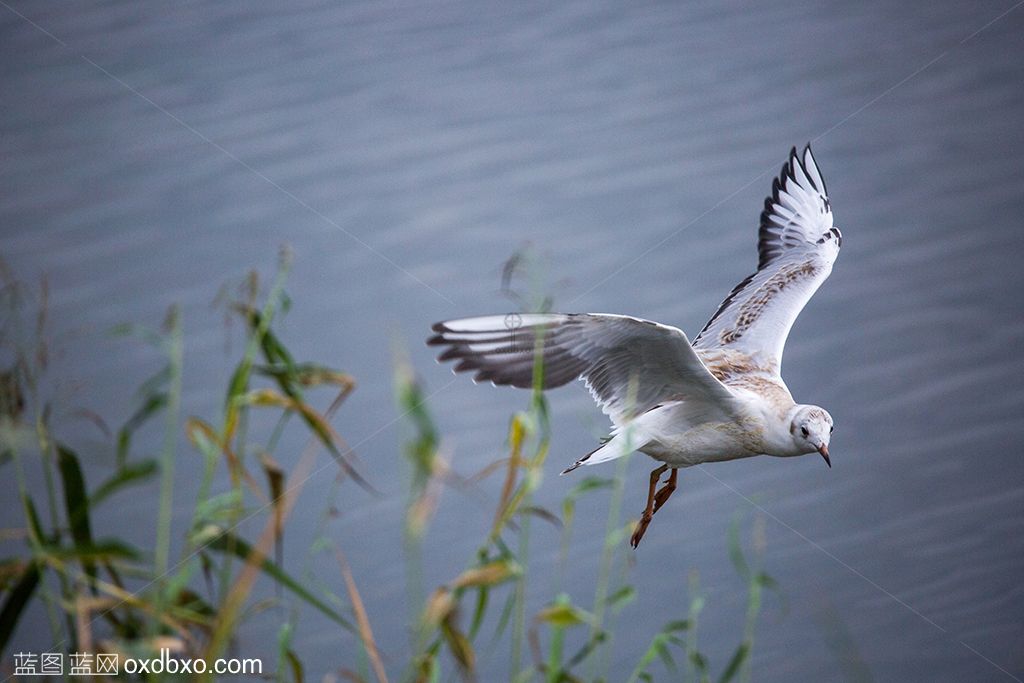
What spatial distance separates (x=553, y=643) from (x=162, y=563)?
652 mm

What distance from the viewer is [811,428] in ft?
9.67

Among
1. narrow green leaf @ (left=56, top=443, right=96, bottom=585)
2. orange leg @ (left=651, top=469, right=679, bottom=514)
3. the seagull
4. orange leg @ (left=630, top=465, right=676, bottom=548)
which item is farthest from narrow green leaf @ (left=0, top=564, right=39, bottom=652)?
orange leg @ (left=651, top=469, right=679, bottom=514)

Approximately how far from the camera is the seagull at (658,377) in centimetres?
285

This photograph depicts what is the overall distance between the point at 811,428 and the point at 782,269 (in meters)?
1.14

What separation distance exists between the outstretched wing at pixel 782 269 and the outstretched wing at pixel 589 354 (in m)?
0.59

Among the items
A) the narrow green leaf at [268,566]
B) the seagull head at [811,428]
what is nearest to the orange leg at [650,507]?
the seagull head at [811,428]

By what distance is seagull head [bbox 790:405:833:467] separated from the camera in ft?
9.68

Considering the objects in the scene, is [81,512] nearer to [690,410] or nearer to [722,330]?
[690,410]

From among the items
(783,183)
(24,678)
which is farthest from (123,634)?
(783,183)

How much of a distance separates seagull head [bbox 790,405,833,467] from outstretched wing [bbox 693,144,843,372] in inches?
18.4

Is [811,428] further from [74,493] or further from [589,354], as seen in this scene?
[74,493]

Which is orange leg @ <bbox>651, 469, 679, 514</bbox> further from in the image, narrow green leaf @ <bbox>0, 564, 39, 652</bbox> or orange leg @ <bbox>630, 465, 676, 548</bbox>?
narrow green leaf @ <bbox>0, 564, 39, 652</bbox>

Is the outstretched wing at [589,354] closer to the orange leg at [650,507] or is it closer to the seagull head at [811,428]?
the seagull head at [811,428]

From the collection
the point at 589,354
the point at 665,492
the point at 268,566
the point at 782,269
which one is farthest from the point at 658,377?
the point at 268,566
